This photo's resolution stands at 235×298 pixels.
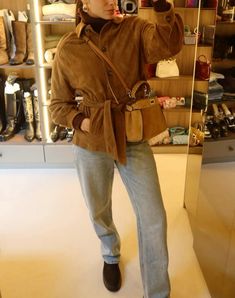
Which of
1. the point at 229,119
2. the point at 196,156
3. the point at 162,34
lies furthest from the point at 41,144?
the point at 162,34

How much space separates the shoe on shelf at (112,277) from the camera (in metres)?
1.59

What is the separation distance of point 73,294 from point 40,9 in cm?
199

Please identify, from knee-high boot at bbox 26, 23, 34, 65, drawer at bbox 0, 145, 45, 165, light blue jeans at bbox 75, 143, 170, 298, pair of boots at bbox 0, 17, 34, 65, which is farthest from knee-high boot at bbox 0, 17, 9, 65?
light blue jeans at bbox 75, 143, 170, 298

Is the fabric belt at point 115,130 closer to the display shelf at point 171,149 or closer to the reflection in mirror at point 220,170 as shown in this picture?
the reflection in mirror at point 220,170

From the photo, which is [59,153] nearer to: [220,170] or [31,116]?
[31,116]

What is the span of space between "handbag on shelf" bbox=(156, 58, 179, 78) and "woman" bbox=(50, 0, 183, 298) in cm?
165

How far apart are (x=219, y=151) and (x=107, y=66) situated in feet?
2.06

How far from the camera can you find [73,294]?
1.58 meters

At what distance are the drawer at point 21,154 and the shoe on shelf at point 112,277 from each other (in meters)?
1.35

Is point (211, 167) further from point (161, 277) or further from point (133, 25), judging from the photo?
point (133, 25)

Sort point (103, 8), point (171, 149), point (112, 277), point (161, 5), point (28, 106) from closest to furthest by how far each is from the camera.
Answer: point (161, 5), point (103, 8), point (112, 277), point (28, 106), point (171, 149)

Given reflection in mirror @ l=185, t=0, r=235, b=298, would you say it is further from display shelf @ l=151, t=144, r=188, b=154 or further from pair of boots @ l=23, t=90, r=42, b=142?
pair of boots @ l=23, t=90, r=42, b=142

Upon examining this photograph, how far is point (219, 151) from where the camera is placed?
1457mm

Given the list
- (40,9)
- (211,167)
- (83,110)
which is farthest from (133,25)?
(40,9)
